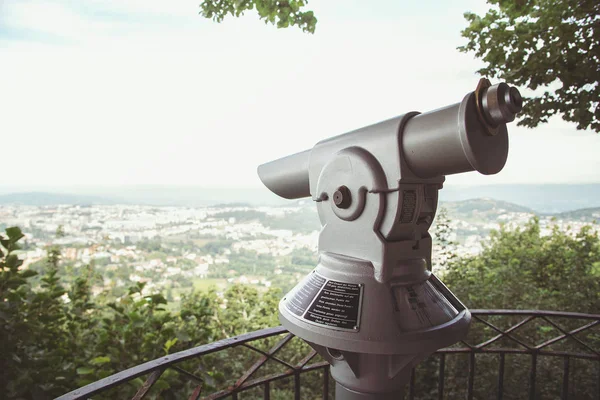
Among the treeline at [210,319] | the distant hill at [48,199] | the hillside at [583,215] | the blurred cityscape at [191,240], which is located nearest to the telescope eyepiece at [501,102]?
the treeline at [210,319]

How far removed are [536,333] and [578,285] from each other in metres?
0.64

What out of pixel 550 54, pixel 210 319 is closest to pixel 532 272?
pixel 550 54

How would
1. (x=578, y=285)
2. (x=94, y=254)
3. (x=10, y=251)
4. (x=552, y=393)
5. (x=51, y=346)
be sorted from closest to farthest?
(x=10, y=251) → (x=51, y=346) → (x=552, y=393) → (x=94, y=254) → (x=578, y=285)

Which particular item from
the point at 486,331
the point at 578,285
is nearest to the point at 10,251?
the point at 486,331

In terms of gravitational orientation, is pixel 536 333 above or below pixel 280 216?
below

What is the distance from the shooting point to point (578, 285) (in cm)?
369

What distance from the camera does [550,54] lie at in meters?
3.14

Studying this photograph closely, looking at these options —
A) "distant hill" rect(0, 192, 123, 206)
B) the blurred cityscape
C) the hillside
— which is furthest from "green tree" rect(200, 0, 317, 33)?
the hillside

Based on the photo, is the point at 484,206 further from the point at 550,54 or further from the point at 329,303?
the point at 329,303

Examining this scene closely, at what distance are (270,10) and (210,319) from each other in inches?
92.3

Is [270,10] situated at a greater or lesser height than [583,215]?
greater

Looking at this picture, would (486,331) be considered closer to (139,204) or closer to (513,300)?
(513,300)

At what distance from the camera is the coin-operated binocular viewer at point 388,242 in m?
0.75

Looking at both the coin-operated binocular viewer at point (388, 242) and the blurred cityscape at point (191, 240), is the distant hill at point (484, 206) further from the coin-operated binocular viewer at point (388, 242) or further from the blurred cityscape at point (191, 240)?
the coin-operated binocular viewer at point (388, 242)
